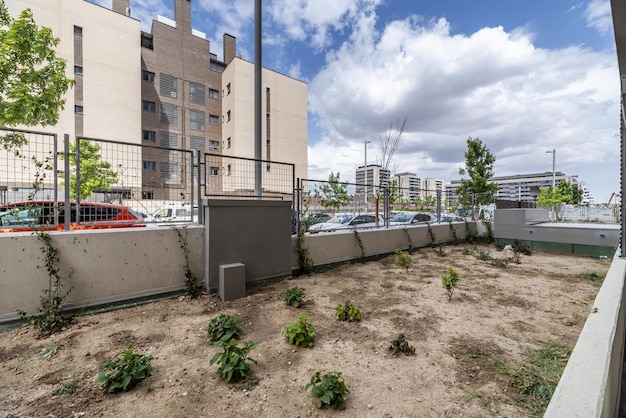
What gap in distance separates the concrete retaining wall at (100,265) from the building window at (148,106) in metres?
31.7

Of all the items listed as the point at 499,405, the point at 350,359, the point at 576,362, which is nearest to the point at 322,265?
the point at 350,359

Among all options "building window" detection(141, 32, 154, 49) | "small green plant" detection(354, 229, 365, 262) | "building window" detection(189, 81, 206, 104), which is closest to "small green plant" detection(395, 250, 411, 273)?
"small green plant" detection(354, 229, 365, 262)

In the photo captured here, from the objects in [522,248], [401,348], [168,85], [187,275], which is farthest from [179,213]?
[168,85]

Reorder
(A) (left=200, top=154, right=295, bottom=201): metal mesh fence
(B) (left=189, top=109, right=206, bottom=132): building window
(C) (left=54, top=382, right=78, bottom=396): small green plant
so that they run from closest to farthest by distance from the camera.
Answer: (C) (left=54, top=382, right=78, bottom=396): small green plant
(A) (left=200, top=154, right=295, bottom=201): metal mesh fence
(B) (left=189, top=109, right=206, bottom=132): building window

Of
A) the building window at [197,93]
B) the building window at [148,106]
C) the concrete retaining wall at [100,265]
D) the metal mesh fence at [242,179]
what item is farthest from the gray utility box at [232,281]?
the building window at [197,93]

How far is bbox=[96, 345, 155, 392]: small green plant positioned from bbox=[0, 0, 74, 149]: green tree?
26.3ft

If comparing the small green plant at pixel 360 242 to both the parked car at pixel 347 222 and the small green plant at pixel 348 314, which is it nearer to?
the parked car at pixel 347 222

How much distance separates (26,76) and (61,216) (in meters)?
6.11

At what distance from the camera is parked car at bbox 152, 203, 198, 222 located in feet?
14.9

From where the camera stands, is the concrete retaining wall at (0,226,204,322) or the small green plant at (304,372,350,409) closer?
the small green plant at (304,372,350,409)

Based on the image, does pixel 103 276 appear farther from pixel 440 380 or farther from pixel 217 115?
pixel 217 115

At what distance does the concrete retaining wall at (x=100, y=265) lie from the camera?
10.6 feet

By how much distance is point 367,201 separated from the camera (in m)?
8.02

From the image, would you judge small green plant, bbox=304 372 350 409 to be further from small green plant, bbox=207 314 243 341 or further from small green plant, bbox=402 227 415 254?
small green plant, bbox=402 227 415 254
